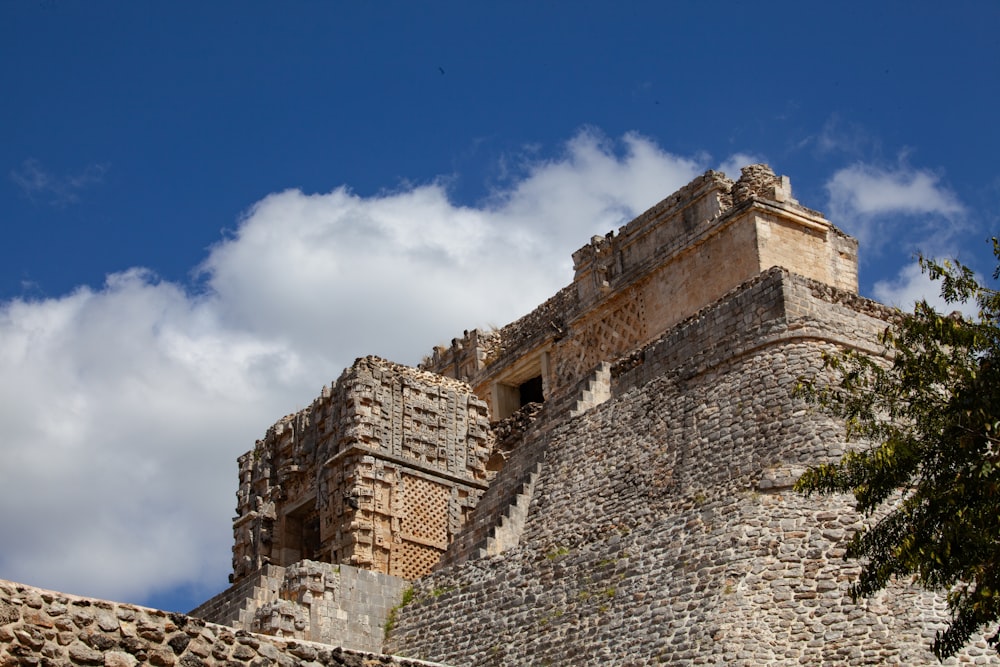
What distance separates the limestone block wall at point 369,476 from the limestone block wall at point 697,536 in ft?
4.83

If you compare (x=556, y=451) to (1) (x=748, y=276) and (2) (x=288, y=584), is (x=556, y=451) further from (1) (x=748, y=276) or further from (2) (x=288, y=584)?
(1) (x=748, y=276)

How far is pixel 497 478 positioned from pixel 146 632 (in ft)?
34.9

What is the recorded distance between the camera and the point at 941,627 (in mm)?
11219

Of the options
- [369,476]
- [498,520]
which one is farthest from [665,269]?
[498,520]

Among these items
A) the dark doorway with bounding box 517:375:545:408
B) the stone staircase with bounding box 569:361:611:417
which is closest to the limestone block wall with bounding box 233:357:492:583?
the stone staircase with bounding box 569:361:611:417

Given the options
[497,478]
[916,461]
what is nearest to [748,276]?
[497,478]

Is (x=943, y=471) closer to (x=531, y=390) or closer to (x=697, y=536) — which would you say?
(x=697, y=536)

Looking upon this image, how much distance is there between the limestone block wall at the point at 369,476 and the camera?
17125 millimetres

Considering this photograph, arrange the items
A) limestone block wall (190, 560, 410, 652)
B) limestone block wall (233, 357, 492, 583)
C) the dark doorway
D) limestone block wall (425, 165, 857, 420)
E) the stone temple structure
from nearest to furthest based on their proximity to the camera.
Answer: the stone temple structure < limestone block wall (190, 560, 410, 652) < limestone block wall (233, 357, 492, 583) < limestone block wall (425, 165, 857, 420) < the dark doorway

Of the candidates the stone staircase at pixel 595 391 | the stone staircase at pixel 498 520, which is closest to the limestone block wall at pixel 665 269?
the stone staircase at pixel 595 391

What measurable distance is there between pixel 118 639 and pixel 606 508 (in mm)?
8244

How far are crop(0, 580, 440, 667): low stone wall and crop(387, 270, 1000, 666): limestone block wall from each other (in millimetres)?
5315

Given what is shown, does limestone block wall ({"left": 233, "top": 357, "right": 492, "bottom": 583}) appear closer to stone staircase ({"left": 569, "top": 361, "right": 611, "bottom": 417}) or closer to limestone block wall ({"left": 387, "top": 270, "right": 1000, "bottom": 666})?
limestone block wall ({"left": 387, "top": 270, "right": 1000, "bottom": 666})

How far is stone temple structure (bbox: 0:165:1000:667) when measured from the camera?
1148cm
